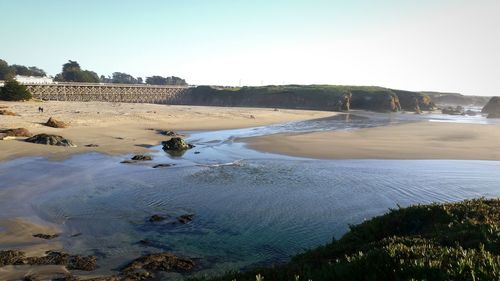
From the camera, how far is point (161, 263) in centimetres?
876

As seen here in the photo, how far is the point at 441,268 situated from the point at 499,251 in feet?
5.47

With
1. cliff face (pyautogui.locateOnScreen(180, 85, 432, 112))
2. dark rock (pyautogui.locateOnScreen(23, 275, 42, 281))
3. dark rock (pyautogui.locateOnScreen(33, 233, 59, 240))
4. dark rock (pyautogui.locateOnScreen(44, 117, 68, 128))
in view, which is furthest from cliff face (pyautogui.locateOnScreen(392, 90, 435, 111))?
dark rock (pyautogui.locateOnScreen(23, 275, 42, 281))

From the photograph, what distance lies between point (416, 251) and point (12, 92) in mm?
55747

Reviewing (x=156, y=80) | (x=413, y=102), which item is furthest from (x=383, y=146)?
(x=156, y=80)

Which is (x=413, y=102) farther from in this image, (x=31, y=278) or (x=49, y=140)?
(x=31, y=278)

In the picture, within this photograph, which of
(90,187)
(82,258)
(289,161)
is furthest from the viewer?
(289,161)

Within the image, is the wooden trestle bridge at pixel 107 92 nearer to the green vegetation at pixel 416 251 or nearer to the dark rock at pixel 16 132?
the dark rock at pixel 16 132

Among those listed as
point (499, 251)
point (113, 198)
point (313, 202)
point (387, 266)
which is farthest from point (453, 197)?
point (113, 198)

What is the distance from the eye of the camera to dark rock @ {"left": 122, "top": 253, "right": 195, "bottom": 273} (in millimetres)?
8531

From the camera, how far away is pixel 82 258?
8.90 meters

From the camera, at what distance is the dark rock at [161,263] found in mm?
8531

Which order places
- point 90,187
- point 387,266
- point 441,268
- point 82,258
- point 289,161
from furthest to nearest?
point 289,161 < point 90,187 < point 82,258 < point 387,266 < point 441,268

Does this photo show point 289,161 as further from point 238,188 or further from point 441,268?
point 441,268

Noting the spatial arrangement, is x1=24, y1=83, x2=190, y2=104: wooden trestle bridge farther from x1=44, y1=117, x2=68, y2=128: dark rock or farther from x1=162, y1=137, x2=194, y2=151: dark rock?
x1=162, y1=137, x2=194, y2=151: dark rock
